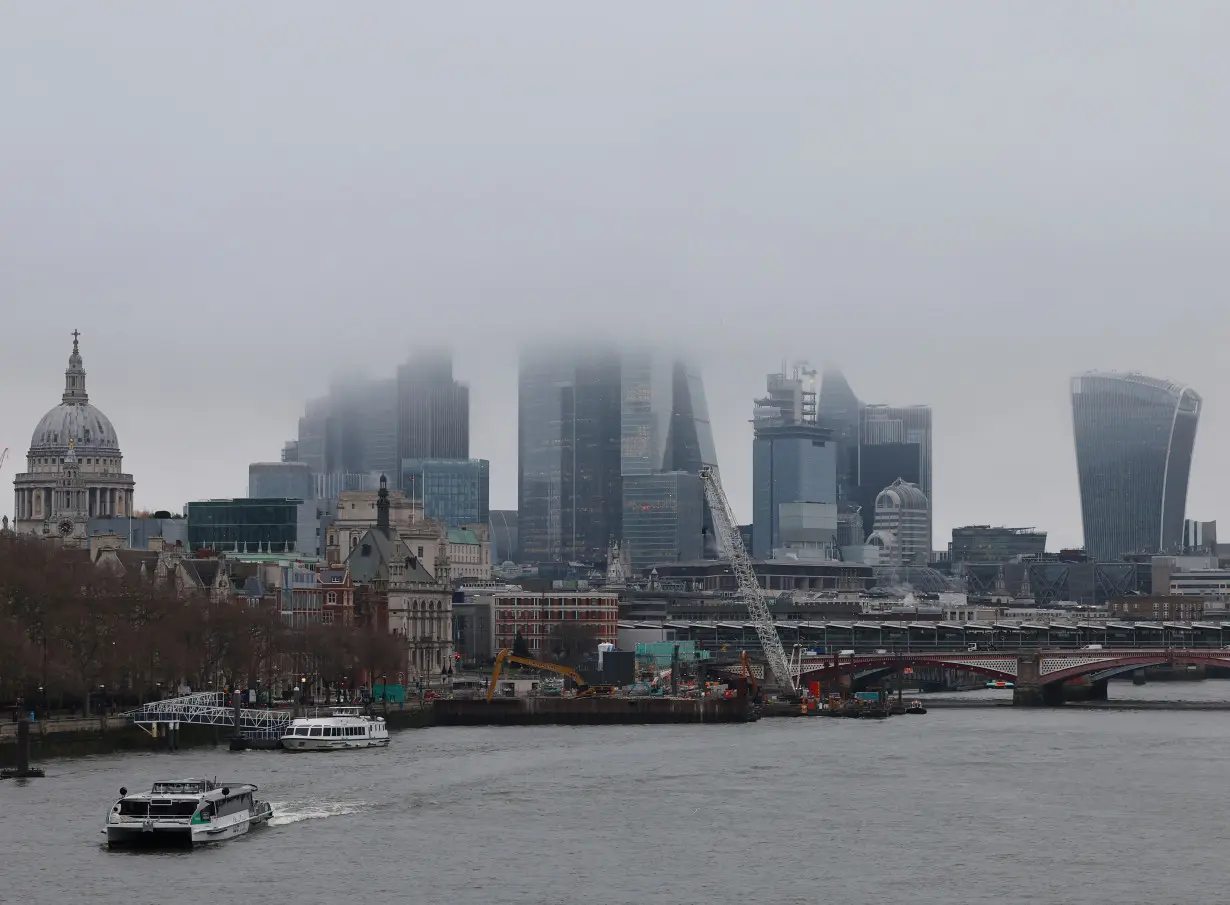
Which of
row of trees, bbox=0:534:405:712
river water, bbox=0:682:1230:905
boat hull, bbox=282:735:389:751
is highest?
row of trees, bbox=0:534:405:712

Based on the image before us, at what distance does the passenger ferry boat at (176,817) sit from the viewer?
89.7 meters

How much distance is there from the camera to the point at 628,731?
515 ft

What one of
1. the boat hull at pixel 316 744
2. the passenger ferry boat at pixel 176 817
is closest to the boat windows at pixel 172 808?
the passenger ferry boat at pixel 176 817

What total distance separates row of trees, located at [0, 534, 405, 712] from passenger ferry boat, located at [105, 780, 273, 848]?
109 ft

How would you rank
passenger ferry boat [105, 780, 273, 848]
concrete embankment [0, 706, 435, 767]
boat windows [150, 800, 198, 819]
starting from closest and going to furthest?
passenger ferry boat [105, 780, 273, 848] < boat windows [150, 800, 198, 819] < concrete embankment [0, 706, 435, 767]

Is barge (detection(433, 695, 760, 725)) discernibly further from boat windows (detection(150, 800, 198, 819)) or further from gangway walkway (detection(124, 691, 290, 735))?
boat windows (detection(150, 800, 198, 819))

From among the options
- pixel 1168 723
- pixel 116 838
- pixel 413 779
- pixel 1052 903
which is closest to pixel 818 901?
pixel 1052 903

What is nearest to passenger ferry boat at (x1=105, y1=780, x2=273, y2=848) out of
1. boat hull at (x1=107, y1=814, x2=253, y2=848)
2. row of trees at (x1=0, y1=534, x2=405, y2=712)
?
boat hull at (x1=107, y1=814, x2=253, y2=848)

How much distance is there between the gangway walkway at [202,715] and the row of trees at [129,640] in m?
2.81

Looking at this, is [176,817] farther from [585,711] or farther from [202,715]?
[585,711]

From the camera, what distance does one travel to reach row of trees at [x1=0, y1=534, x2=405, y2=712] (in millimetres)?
130375

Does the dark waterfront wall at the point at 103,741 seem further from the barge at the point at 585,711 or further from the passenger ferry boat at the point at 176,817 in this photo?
the barge at the point at 585,711

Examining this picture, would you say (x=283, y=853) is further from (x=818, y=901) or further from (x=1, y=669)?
(x=1, y=669)

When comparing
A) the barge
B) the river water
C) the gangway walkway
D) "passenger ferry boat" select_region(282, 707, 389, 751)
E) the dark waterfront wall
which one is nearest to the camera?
the river water
